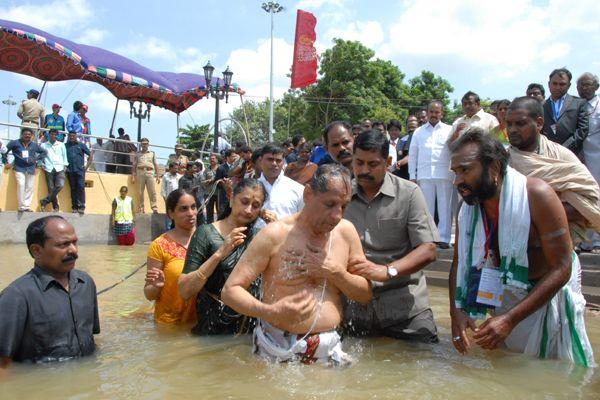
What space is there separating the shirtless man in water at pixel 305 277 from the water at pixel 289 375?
0.17 meters

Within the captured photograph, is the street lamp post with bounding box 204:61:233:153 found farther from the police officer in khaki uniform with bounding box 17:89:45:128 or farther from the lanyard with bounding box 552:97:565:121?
the lanyard with bounding box 552:97:565:121

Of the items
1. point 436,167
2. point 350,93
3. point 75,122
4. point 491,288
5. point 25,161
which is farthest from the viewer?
point 350,93

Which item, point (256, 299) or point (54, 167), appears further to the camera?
point (54, 167)

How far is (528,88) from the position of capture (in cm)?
780

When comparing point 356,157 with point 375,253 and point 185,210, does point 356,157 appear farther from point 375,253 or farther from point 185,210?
point 185,210

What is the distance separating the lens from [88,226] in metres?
13.9

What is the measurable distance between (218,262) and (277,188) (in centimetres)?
136

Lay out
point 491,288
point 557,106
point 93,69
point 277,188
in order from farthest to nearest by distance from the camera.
Answer: point 93,69, point 557,106, point 277,188, point 491,288

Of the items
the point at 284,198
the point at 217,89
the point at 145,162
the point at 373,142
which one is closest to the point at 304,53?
the point at 217,89

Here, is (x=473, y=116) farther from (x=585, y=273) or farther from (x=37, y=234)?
(x=37, y=234)

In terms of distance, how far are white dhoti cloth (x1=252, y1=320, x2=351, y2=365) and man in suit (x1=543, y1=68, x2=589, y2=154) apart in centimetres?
469

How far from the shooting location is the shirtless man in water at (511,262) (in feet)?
10.4

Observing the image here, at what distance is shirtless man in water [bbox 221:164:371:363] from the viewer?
3.39 m

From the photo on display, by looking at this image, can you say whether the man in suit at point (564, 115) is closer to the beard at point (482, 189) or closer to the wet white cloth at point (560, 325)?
the wet white cloth at point (560, 325)
